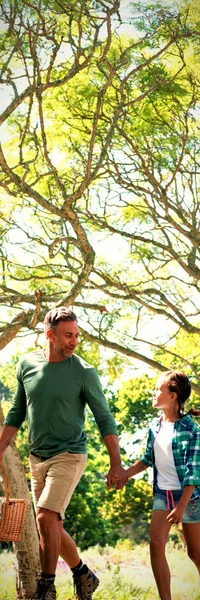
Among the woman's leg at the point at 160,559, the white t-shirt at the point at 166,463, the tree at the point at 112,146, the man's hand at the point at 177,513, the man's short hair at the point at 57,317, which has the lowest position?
the woman's leg at the point at 160,559

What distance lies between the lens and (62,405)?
4309mm

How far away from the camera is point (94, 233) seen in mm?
11938

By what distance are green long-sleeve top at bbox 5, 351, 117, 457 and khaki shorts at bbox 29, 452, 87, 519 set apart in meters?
0.04

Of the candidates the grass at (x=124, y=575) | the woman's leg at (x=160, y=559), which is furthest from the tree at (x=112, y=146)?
the woman's leg at (x=160, y=559)

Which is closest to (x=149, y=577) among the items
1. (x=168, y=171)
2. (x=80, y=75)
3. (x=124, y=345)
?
(x=124, y=345)

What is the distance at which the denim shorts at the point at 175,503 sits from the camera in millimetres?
4453

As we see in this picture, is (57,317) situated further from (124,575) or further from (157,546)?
(124,575)

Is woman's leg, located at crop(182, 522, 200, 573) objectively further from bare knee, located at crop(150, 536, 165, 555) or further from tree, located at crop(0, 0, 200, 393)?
tree, located at crop(0, 0, 200, 393)

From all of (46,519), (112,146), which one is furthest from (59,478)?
(112,146)

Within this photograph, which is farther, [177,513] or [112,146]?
[112,146]

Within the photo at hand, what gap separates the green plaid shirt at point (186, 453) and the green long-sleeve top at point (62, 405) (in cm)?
40

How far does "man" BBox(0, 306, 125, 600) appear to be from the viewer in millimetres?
4207

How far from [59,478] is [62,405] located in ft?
1.14

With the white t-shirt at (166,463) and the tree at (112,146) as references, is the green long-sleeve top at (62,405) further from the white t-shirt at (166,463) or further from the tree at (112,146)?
the tree at (112,146)
